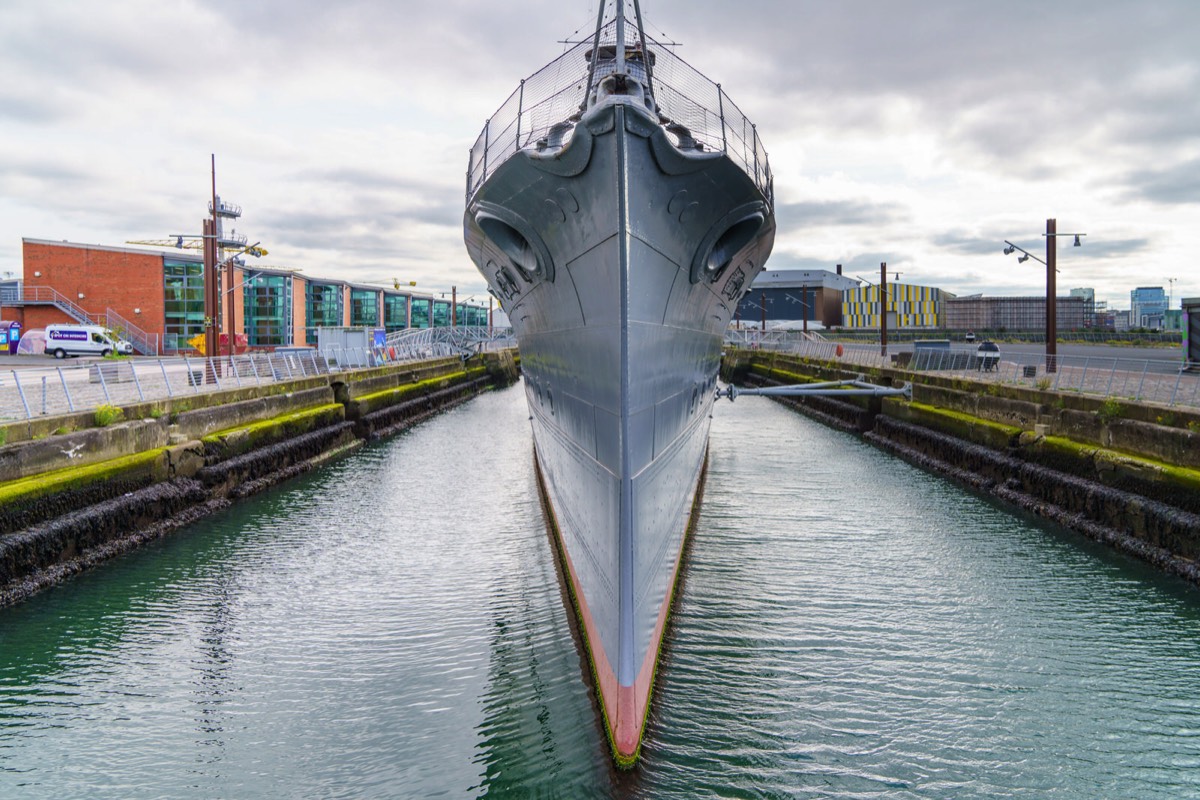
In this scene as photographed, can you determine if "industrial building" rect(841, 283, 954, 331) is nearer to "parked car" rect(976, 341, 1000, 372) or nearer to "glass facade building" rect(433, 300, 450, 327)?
"glass facade building" rect(433, 300, 450, 327)

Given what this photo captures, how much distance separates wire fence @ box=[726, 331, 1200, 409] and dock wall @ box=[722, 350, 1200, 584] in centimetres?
63

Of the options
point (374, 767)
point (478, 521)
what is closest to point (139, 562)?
point (478, 521)

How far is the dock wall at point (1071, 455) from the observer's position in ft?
33.8

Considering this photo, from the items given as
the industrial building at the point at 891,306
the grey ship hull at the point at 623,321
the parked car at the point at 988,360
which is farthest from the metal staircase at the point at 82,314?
the industrial building at the point at 891,306

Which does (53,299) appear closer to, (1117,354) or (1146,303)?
(1117,354)

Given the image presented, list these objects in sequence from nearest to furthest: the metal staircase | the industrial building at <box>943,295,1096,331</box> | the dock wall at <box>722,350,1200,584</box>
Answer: the dock wall at <box>722,350,1200,584</box>, the metal staircase, the industrial building at <box>943,295,1096,331</box>

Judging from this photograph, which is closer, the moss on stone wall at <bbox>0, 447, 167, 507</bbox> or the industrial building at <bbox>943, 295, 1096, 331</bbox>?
the moss on stone wall at <bbox>0, 447, 167, 507</bbox>

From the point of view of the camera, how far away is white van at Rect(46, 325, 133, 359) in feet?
119

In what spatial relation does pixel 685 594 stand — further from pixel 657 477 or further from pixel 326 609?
pixel 326 609

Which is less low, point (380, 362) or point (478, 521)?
point (380, 362)

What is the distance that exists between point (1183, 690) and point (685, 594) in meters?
5.01

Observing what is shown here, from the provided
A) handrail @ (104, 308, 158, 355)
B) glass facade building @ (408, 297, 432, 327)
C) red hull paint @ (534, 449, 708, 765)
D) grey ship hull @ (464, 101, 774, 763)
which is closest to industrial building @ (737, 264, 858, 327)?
glass facade building @ (408, 297, 432, 327)

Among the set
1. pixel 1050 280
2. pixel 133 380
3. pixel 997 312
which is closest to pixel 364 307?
pixel 133 380

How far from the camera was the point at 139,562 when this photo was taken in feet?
34.7
